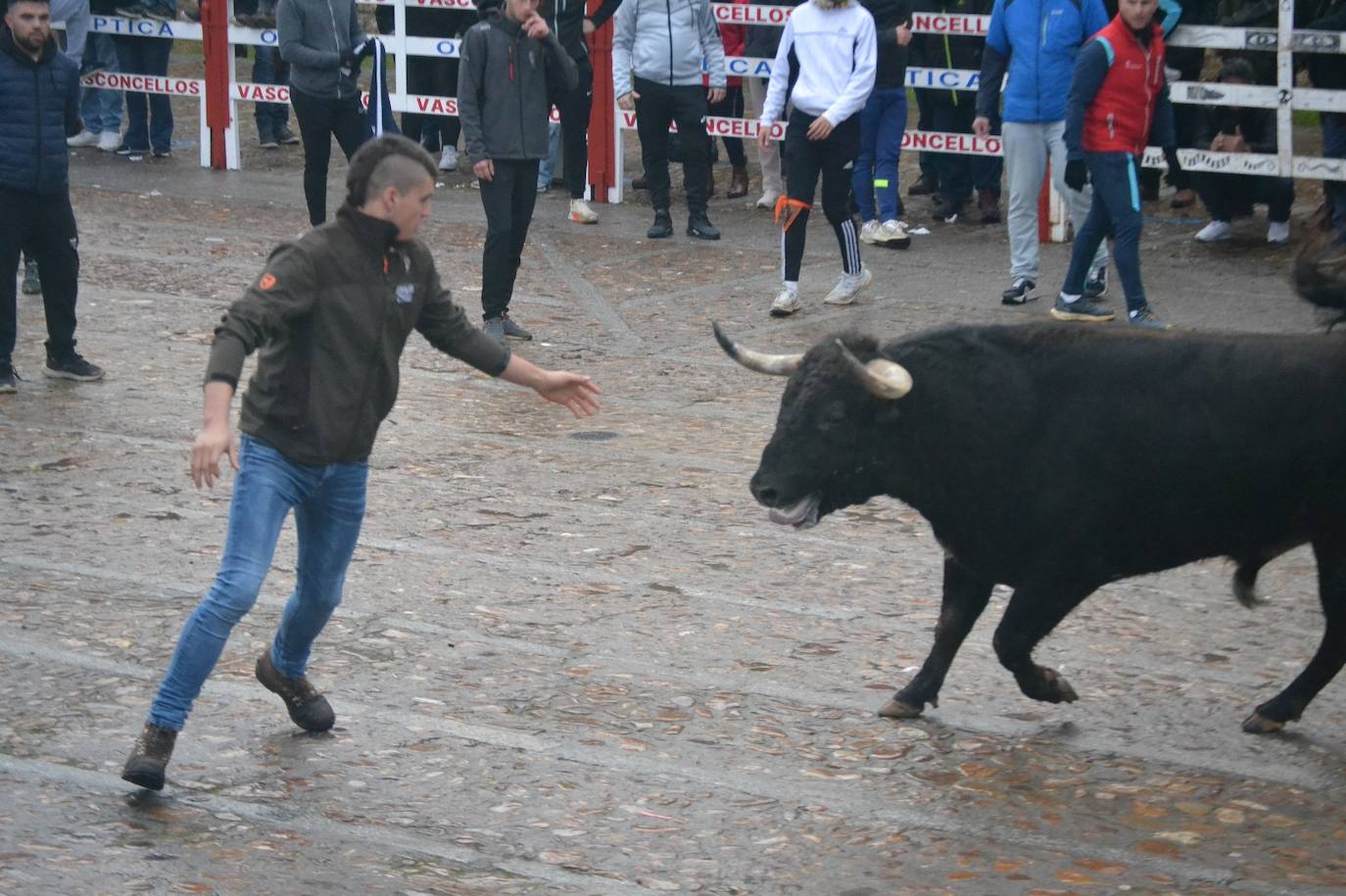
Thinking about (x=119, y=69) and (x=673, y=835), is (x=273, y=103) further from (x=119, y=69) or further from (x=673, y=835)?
(x=673, y=835)

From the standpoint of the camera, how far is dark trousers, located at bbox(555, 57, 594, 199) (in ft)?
52.0

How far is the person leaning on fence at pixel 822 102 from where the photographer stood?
12023 millimetres

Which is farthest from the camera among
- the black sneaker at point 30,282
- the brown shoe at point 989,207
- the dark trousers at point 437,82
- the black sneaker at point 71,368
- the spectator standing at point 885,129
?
the dark trousers at point 437,82

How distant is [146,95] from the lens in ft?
63.7

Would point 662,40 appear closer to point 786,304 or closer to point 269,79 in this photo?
point 786,304

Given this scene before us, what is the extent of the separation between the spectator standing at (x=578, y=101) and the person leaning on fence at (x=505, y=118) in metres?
3.69

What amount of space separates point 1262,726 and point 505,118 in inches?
271

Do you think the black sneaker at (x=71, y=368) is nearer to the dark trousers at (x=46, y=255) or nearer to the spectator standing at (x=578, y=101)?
the dark trousers at (x=46, y=255)

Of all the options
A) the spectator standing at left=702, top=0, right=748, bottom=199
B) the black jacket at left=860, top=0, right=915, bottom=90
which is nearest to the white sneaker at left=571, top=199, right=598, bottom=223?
the spectator standing at left=702, top=0, right=748, bottom=199

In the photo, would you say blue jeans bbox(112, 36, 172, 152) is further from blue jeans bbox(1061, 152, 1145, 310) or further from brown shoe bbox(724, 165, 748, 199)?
blue jeans bbox(1061, 152, 1145, 310)

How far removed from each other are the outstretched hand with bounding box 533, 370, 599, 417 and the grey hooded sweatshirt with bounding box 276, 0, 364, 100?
27.8 feet

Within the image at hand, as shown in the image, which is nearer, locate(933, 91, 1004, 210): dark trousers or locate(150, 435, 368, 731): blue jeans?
locate(150, 435, 368, 731): blue jeans

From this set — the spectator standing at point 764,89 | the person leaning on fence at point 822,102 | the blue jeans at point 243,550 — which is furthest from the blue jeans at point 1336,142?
the blue jeans at point 243,550

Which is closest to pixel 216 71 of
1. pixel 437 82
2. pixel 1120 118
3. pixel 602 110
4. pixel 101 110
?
pixel 101 110
